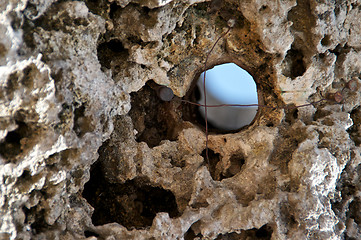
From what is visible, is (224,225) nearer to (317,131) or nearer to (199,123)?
(317,131)

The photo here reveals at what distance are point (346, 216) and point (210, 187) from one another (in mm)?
968

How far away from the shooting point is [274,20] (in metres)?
2.11

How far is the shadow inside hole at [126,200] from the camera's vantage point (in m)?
2.33

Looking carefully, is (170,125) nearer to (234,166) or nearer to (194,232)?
(234,166)

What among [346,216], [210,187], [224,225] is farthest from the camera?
[346,216]

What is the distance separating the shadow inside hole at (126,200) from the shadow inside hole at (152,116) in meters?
0.33

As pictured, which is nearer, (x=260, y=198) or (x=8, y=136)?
(x=8, y=136)

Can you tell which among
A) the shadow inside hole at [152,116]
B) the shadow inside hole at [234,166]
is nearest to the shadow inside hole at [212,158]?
the shadow inside hole at [234,166]

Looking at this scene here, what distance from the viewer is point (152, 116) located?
2.63 metres

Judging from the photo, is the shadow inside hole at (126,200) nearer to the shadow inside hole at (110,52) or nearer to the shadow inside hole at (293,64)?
the shadow inside hole at (110,52)

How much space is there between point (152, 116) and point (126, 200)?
656 mm

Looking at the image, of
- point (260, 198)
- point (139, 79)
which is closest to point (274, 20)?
point (139, 79)

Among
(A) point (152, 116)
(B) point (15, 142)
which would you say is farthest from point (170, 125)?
(B) point (15, 142)

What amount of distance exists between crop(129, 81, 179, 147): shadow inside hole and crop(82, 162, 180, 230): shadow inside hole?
0.33 meters
